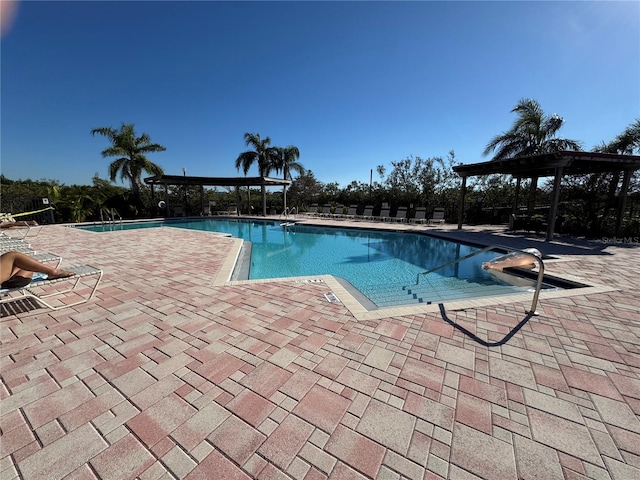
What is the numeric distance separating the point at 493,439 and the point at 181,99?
21214mm

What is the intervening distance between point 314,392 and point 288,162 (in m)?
22.7

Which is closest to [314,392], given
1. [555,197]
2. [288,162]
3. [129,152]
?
[555,197]

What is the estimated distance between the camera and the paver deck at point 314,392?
1.40m

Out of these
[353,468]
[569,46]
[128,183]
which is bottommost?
[353,468]

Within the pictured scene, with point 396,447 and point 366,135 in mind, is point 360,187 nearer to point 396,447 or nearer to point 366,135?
point 366,135

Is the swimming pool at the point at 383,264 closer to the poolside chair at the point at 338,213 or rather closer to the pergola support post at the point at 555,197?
the pergola support post at the point at 555,197

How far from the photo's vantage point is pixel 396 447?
149 centimetres

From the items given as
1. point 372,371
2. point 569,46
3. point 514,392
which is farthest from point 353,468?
point 569,46

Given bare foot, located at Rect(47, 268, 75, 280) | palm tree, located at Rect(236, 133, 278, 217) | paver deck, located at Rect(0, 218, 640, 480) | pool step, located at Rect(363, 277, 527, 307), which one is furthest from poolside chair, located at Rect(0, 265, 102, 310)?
palm tree, located at Rect(236, 133, 278, 217)

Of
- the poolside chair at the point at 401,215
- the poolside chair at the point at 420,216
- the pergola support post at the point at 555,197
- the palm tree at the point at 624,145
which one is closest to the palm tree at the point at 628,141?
the palm tree at the point at 624,145

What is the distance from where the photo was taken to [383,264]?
23.9ft

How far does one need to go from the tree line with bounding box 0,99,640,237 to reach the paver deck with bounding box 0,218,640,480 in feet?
31.4

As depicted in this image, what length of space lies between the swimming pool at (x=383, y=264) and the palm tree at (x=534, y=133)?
23.7 feet

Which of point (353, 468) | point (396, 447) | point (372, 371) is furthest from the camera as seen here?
point (372, 371)
